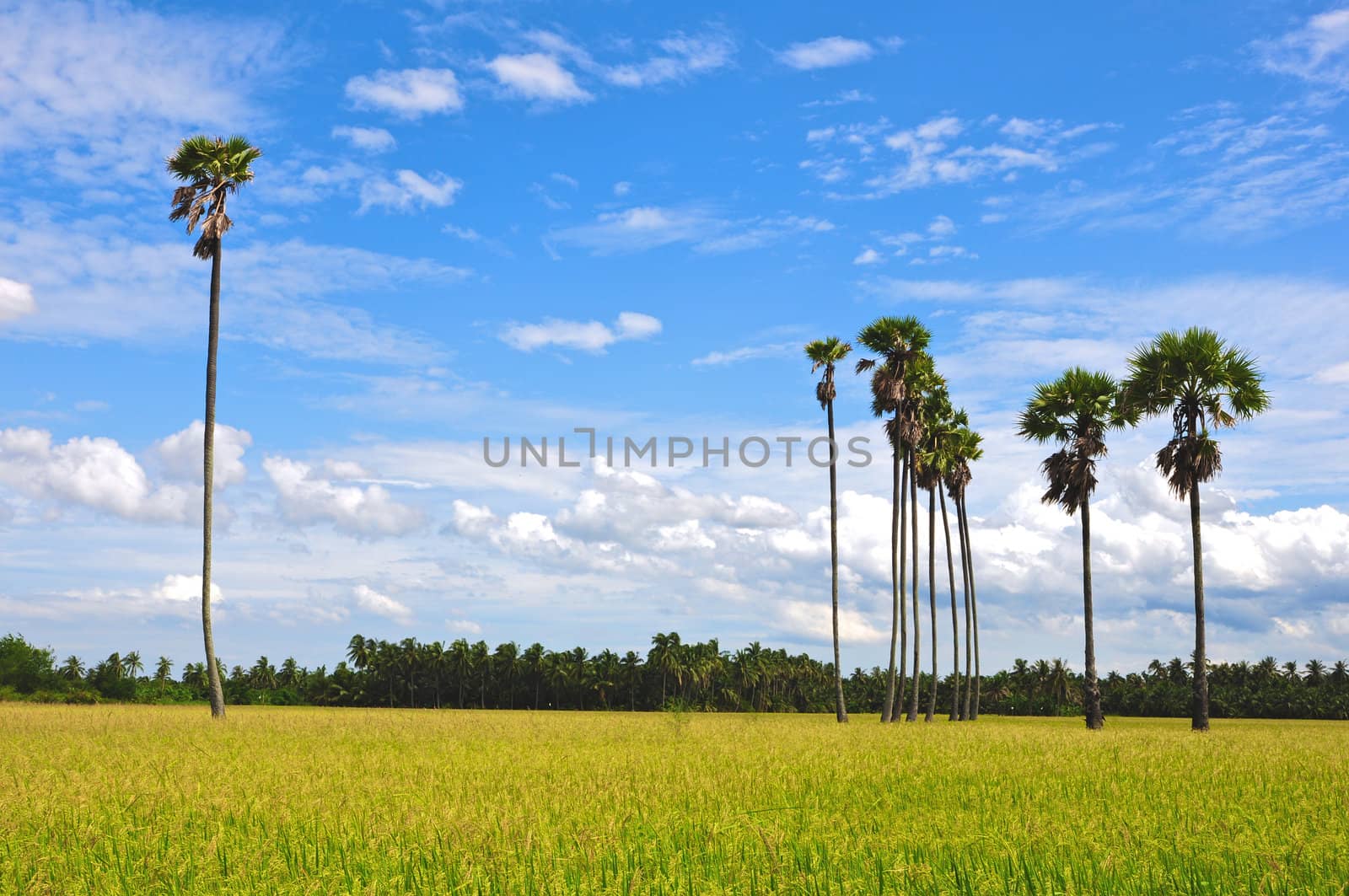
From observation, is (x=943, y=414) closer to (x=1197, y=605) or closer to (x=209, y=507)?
(x=1197, y=605)

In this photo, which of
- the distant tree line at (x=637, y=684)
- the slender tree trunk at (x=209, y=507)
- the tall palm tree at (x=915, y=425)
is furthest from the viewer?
the distant tree line at (x=637, y=684)

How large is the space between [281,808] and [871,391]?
39651 mm

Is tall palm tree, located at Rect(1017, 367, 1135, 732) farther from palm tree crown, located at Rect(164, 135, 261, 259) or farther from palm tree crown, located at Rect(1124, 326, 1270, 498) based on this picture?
palm tree crown, located at Rect(164, 135, 261, 259)

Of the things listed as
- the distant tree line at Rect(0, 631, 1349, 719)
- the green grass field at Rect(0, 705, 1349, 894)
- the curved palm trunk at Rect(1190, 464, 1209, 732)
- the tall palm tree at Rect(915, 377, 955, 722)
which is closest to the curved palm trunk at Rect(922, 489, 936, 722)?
the tall palm tree at Rect(915, 377, 955, 722)

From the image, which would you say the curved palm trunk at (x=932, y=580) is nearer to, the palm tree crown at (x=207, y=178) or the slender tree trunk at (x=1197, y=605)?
the slender tree trunk at (x=1197, y=605)

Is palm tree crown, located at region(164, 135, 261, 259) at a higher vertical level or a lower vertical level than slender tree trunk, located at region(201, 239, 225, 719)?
higher

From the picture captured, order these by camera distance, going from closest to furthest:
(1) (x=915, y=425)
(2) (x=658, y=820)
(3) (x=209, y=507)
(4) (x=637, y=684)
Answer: (2) (x=658, y=820) → (3) (x=209, y=507) → (1) (x=915, y=425) → (4) (x=637, y=684)

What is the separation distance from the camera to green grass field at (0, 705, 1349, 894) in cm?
748

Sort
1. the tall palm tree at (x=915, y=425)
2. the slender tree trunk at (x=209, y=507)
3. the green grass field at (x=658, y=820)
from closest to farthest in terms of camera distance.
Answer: the green grass field at (x=658, y=820)
the slender tree trunk at (x=209, y=507)
the tall palm tree at (x=915, y=425)

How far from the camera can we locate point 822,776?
602 inches

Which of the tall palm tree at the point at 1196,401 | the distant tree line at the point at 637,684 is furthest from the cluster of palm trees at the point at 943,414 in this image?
the distant tree line at the point at 637,684

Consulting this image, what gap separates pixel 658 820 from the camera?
1007 centimetres

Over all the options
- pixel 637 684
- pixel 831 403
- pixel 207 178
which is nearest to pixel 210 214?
pixel 207 178

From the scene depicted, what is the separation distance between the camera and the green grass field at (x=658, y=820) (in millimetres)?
7484
